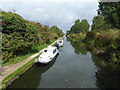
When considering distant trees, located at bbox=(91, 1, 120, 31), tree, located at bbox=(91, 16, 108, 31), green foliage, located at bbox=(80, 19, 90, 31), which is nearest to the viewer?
distant trees, located at bbox=(91, 1, 120, 31)

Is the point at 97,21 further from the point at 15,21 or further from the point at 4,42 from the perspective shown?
the point at 4,42

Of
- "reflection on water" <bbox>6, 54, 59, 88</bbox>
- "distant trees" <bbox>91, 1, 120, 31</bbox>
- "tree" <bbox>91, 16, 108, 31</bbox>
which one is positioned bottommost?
"reflection on water" <bbox>6, 54, 59, 88</bbox>

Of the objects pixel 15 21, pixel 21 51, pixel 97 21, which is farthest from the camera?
pixel 97 21

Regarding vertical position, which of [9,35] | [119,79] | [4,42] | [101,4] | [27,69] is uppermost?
[101,4]

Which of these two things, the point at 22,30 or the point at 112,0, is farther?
the point at 22,30

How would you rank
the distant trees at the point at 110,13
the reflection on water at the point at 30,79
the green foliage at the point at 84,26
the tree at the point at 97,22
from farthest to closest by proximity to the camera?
the green foliage at the point at 84,26 < the tree at the point at 97,22 < the distant trees at the point at 110,13 < the reflection on water at the point at 30,79

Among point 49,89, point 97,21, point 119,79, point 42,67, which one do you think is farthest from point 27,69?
point 97,21

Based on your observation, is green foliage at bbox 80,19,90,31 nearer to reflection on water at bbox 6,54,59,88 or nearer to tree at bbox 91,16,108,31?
tree at bbox 91,16,108,31

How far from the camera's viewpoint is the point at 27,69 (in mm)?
14180

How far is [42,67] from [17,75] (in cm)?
461

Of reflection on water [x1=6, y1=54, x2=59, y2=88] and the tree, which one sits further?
the tree

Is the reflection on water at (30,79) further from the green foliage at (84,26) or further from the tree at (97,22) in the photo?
the green foliage at (84,26)

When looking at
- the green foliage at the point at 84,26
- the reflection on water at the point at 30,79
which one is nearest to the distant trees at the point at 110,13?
the reflection on water at the point at 30,79

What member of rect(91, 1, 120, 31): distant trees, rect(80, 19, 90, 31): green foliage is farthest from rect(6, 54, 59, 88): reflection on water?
rect(80, 19, 90, 31): green foliage
